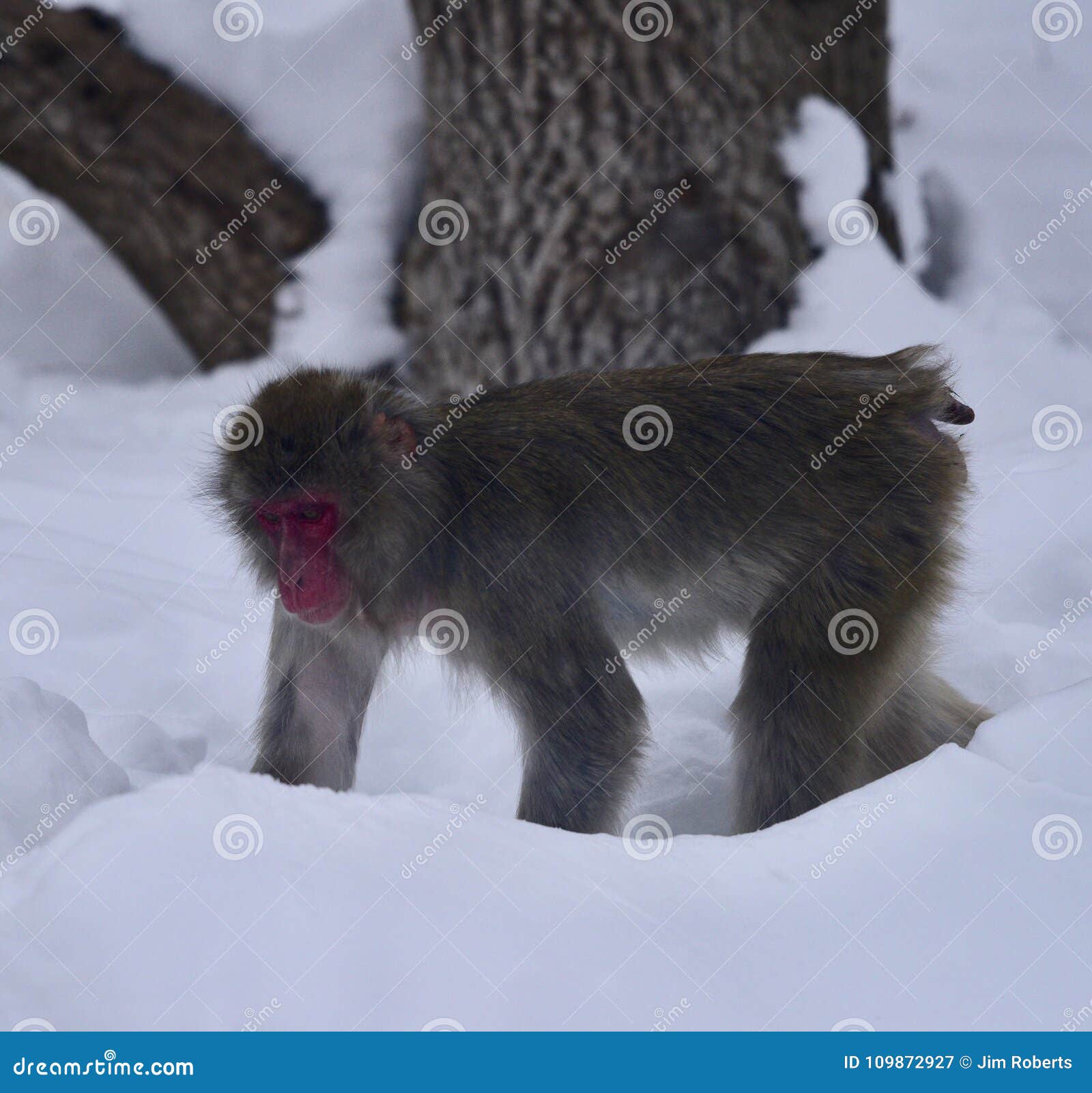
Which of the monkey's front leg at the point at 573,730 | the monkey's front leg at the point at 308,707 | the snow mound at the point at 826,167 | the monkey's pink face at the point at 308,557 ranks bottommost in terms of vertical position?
the monkey's front leg at the point at 308,707

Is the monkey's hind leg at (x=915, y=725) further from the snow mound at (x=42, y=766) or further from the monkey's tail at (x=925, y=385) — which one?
the snow mound at (x=42, y=766)

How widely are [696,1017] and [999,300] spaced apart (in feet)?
15.9

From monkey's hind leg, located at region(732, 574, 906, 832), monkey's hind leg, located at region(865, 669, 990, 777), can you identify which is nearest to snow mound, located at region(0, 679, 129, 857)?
monkey's hind leg, located at region(732, 574, 906, 832)

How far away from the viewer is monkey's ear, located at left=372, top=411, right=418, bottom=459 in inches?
115

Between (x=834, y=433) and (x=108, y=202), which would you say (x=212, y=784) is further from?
(x=108, y=202)

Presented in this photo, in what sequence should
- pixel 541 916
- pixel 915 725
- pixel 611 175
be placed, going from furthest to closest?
pixel 611 175 < pixel 915 725 < pixel 541 916

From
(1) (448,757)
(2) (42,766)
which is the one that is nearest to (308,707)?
(1) (448,757)

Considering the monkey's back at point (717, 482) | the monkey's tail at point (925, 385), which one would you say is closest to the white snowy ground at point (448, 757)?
the monkey's back at point (717, 482)

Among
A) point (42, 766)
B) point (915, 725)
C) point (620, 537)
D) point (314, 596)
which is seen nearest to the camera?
point (42, 766)

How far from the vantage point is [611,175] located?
4988 mm

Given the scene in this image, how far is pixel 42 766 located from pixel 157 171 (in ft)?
12.2

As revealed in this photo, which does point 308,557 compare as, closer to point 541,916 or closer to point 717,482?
point 717,482

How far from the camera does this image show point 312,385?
293 centimetres

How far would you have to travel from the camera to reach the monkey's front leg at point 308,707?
324 centimetres
